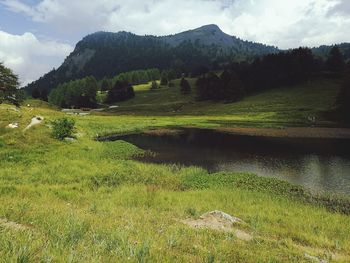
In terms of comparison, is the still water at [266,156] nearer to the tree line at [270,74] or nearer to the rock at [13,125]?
the rock at [13,125]

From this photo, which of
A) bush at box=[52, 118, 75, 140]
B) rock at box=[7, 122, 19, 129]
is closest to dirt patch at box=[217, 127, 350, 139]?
bush at box=[52, 118, 75, 140]

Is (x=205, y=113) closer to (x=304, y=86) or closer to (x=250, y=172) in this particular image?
(x=304, y=86)

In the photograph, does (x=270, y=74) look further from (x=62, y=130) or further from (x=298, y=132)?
(x=62, y=130)

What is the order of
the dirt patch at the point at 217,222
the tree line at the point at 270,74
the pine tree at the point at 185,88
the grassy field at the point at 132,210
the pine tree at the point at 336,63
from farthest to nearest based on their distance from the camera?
the pine tree at the point at 185,88
the pine tree at the point at 336,63
the tree line at the point at 270,74
the dirt patch at the point at 217,222
the grassy field at the point at 132,210

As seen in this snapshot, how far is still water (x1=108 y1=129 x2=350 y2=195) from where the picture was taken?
1437 inches

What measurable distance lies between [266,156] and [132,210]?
109ft

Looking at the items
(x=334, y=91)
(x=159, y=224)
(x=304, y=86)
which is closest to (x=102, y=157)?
(x=159, y=224)

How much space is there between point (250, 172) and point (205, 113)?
92202mm

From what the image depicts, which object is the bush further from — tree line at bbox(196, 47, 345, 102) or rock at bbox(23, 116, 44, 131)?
tree line at bbox(196, 47, 345, 102)

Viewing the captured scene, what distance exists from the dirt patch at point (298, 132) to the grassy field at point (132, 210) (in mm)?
34613

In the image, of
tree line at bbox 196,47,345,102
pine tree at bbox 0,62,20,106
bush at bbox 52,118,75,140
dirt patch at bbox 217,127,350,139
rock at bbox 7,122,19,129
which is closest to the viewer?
rock at bbox 7,122,19,129

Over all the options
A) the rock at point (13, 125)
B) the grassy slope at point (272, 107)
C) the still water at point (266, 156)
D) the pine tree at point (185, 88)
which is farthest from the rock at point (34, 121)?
the pine tree at point (185, 88)

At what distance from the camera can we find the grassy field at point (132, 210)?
932 centimetres

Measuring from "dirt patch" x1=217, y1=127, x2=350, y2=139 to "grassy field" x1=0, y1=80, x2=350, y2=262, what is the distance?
114 ft
